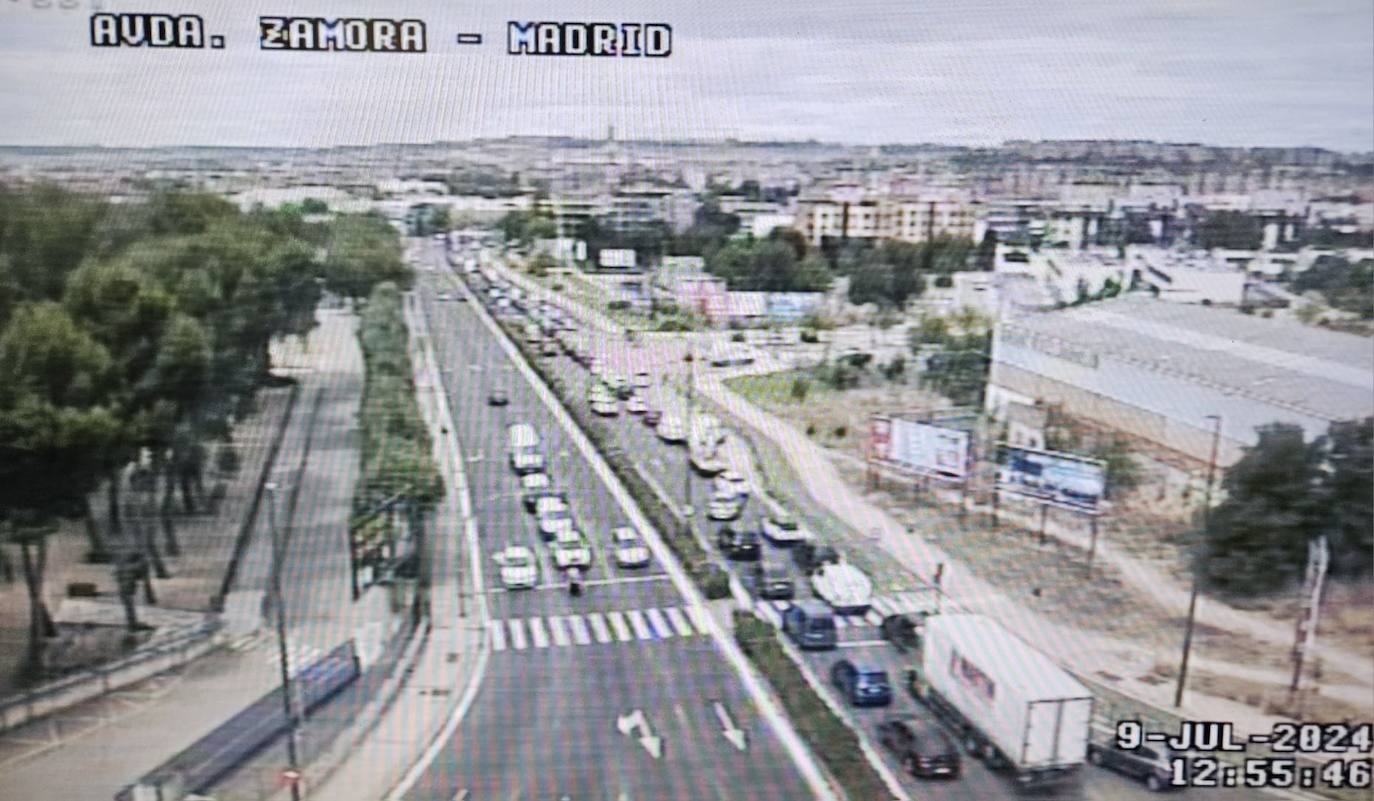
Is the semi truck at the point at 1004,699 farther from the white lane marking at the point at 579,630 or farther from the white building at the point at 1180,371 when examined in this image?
the white lane marking at the point at 579,630

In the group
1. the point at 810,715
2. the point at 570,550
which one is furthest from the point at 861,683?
the point at 570,550

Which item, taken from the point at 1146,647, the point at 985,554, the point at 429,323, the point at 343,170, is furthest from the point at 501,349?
the point at 1146,647

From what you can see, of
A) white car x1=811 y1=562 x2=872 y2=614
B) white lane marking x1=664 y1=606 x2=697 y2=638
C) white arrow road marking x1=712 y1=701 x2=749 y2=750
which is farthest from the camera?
white car x1=811 y1=562 x2=872 y2=614

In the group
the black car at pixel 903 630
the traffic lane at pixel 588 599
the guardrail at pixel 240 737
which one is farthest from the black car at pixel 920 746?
the guardrail at pixel 240 737

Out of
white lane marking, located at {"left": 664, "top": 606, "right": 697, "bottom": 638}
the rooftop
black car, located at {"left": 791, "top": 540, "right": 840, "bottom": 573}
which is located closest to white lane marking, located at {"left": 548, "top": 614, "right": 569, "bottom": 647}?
white lane marking, located at {"left": 664, "top": 606, "right": 697, "bottom": 638}

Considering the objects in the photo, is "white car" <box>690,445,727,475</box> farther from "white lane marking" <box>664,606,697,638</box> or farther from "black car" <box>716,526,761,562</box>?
"white lane marking" <box>664,606,697,638</box>

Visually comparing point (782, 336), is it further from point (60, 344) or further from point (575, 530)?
point (60, 344)

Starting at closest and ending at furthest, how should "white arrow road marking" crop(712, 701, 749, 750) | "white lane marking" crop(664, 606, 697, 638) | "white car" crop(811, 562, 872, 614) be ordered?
"white arrow road marking" crop(712, 701, 749, 750), "white lane marking" crop(664, 606, 697, 638), "white car" crop(811, 562, 872, 614)
